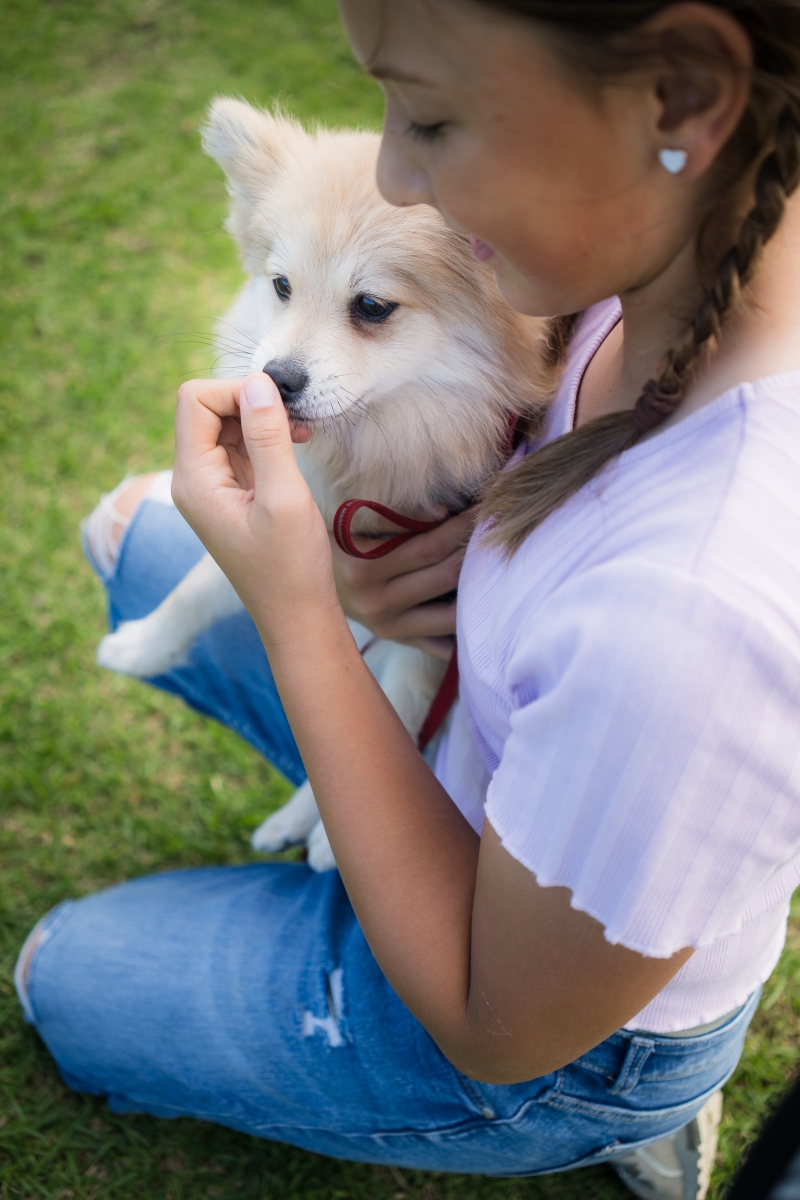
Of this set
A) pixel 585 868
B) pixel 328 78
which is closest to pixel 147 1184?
pixel 585 868

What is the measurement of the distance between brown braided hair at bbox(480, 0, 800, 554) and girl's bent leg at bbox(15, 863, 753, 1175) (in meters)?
0.62

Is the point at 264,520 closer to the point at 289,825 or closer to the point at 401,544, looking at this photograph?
the point at 401,544

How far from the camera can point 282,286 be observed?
129 centimetres

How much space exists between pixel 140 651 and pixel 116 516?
0.88 feet

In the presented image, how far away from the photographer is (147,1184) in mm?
1449

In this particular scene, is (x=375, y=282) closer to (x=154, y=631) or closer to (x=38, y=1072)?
(x=154, y=631)

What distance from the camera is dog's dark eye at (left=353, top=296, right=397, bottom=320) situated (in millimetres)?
1236

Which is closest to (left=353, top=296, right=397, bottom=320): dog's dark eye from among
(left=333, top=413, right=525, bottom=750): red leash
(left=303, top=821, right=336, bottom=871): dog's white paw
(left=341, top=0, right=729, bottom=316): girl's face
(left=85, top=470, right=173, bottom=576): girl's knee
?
(left=333, top=413, right=525, bottom=750): red leash

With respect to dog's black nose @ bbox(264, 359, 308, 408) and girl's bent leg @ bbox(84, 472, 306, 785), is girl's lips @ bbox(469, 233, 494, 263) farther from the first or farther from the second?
girl's bent leg @ bbox(84, 472, 306, 785)

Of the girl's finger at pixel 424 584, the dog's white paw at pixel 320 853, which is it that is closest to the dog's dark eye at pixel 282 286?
the girl's finger at pixel 424 584

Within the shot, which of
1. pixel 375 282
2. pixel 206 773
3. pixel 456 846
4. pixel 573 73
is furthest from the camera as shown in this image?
pixel 206 773

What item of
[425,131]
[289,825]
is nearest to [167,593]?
[289,825]

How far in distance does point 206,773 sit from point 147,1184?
2.63 feet

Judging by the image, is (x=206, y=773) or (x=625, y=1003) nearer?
(x=625, y=1003)
